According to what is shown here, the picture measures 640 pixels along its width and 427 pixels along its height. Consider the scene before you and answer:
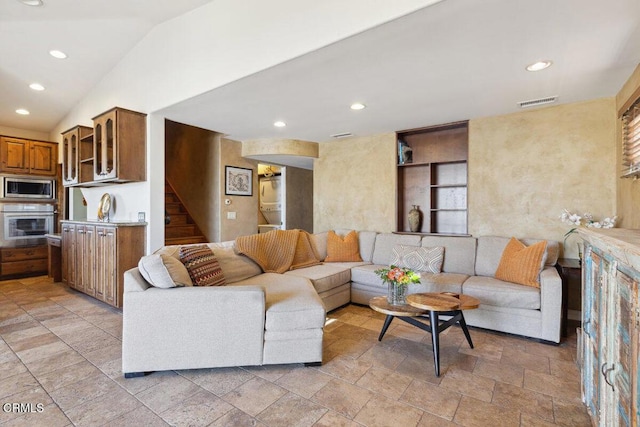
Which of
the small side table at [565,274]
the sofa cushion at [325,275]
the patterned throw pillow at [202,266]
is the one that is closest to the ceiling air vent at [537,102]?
the small side table at [565,274]

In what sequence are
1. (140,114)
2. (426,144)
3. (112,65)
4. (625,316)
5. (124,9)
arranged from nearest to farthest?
(625,316)
(124,9)
(140,114)
(112,65)
(426,144)

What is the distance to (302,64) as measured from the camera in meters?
2.41

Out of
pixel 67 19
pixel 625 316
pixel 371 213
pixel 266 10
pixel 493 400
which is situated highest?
pixel 67 19

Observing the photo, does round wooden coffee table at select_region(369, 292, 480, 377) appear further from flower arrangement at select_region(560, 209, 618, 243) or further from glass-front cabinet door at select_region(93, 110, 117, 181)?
glass-front cabinet door at select_region(93, 110, 117, 181)

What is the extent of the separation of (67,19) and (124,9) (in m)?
0.64

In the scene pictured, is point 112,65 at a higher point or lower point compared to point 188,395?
higher

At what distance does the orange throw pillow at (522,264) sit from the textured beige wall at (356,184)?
1.64 meters

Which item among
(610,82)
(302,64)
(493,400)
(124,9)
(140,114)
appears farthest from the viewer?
(140,114)

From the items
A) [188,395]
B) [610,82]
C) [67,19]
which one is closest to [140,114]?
[67,19]

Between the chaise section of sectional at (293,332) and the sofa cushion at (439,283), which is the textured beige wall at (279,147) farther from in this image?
the chaise section of sectional at (293,332)

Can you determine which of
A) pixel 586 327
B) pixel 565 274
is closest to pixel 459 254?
pixel 565 274

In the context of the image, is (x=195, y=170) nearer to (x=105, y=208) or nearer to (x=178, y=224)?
(x=178, y=224)

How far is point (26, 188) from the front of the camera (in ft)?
18.2

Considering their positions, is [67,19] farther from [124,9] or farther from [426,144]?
[426,144]
